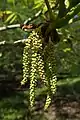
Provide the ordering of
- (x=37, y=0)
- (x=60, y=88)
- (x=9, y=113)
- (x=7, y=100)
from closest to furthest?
(x=37, y=0), (x=9, y=113), (x=7, y=100), (x=60, y=88)

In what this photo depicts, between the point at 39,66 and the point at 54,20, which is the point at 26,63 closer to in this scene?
the point at 39,66

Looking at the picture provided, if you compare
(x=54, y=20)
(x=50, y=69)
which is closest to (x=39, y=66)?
(x=50, y=69)

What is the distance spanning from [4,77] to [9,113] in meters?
1.32

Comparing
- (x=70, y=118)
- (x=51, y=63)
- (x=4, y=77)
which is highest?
(x=51, y=63)

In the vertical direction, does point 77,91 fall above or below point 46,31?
below

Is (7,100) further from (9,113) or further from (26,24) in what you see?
(26,24)

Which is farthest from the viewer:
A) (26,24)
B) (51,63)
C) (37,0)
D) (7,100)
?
(7,100)

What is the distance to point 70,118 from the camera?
5.41 metres

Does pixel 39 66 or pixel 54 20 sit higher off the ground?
pixel 54 20

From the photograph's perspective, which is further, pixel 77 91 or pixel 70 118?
pixel 77 91

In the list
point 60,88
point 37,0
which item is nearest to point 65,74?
point 60,88

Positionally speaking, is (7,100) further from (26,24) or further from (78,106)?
(26,24)

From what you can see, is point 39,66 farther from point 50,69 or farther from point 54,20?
point 54,20

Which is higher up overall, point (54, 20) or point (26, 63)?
point (54, 20)
